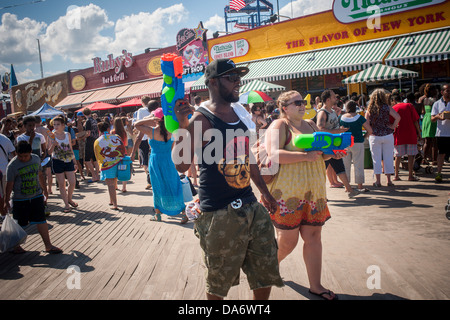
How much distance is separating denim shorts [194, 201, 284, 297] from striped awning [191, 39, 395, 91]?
13.1 meters

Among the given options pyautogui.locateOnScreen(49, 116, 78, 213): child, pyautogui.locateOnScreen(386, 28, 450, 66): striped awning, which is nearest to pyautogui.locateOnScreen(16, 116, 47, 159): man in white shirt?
pyautogui.locateOnScreen(49, 116, 78, 213): child

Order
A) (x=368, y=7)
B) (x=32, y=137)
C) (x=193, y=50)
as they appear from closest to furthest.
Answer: (x=32, y=137) < (x=368, y=7) < (x=193, y=50)

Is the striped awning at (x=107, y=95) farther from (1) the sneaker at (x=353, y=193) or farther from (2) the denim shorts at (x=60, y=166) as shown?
(1) the sneaker at (x=353, y=193)

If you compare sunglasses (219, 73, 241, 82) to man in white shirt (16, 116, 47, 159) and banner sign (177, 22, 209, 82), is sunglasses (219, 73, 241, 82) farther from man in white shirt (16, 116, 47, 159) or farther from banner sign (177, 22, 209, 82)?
banner sign (177, 22, 209, 82)

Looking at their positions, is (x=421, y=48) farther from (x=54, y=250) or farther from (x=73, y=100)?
(x=73, y=100)

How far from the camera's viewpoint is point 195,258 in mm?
4312

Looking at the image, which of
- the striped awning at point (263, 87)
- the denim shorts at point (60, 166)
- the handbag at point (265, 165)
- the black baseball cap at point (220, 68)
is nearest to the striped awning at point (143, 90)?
the striped awning at point (263, 87)

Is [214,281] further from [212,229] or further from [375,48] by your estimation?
[375,48]

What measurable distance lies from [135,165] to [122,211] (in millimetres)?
7375

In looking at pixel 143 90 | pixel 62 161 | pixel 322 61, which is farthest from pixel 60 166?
pixel 143 90

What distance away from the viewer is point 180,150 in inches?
102

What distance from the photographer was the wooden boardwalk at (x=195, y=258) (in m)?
3.43

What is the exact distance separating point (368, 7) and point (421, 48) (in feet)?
10.3
